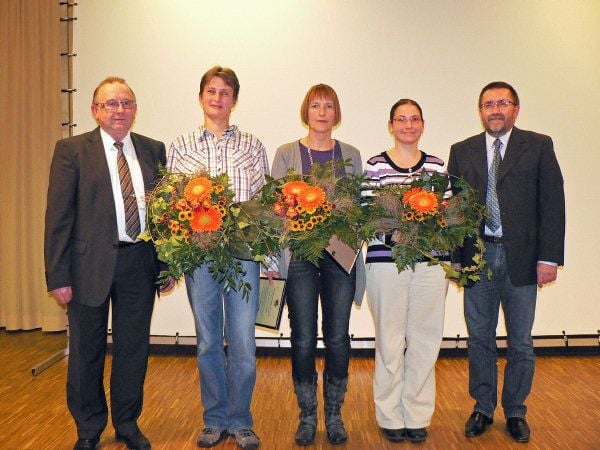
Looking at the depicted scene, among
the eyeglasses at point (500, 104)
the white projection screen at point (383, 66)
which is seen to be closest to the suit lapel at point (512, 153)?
the eyeglasses at point (500, 104)

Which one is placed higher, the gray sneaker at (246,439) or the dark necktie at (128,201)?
the dark necktie at (128,201)

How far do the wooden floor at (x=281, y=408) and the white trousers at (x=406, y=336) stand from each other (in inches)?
7.4

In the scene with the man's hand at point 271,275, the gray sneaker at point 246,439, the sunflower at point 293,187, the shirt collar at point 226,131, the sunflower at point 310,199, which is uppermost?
the shirt collar at point 226,131

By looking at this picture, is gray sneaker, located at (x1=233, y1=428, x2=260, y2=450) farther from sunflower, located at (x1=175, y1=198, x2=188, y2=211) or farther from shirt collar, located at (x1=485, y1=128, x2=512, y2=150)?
shirt collar, located at (x1=485, y1=128, x2=512, y2=150)

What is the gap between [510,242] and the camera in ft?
11.0

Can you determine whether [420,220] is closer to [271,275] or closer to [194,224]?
[271,275]

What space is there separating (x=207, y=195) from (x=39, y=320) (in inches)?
162

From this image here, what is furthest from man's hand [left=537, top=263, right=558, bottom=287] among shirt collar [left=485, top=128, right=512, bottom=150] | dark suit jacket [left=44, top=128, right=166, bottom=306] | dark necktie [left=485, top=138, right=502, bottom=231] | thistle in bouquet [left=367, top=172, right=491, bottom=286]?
dark suit jacket [left=44, top=128, right=166, bottom=306]

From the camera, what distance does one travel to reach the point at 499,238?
337 centimetres

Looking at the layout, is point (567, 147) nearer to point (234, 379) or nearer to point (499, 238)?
point (499, 238)

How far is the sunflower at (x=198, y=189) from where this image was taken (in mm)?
2783

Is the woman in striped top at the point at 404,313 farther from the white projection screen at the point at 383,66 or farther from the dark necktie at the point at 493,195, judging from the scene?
the white projection screen at the point at 383,66

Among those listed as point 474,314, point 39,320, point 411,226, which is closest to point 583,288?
point 474,314

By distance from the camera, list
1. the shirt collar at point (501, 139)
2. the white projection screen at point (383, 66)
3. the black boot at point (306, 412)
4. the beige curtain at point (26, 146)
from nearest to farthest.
Answer: the black boot at point (306, 412) → the shirt collar at point (501, 139) → the white projection screen at point (383, 66) → the beige curtain at point (26, 146)
